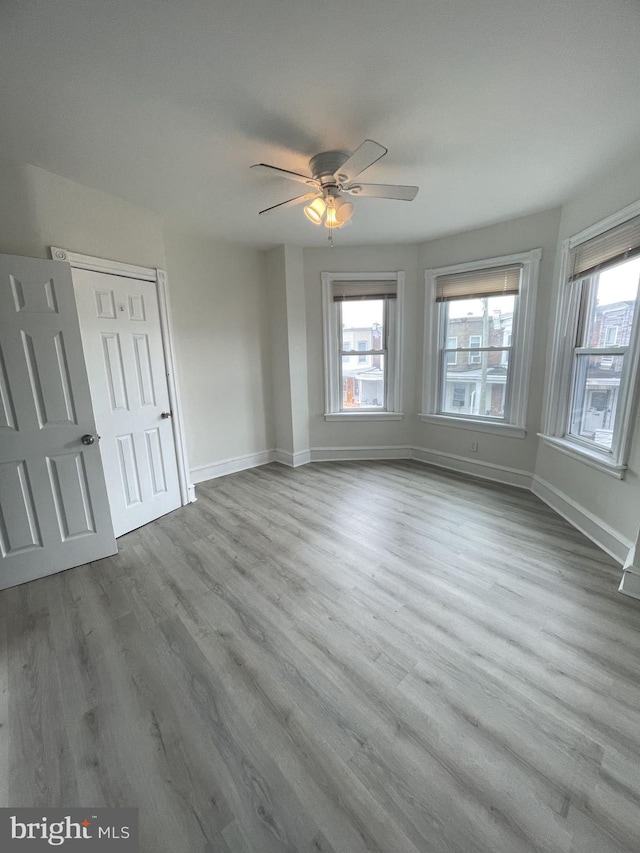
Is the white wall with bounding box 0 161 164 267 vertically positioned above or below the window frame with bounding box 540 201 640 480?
above

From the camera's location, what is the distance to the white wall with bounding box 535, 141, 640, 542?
2.24 m

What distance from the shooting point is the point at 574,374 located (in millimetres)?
2963

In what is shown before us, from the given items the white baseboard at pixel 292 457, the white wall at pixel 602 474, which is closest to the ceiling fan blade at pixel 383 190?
the white wall at pixel 602 474

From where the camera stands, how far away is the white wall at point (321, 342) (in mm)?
4109

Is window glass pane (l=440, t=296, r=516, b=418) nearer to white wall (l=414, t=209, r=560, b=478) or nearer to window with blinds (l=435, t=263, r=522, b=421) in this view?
window with blinds (l=435, t=263, r=522, b=421)

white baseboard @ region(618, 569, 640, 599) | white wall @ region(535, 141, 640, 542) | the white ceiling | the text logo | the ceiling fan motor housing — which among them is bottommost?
the text logo

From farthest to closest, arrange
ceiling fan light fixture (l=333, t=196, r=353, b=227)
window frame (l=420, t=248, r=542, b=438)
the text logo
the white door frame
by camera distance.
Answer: window frame (l=420, t=248, r=542, b=438), the white door frame, ceiling fan light fixture (l=333, t=196, r=353, b=227), the text logo

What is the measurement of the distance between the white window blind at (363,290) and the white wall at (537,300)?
37cm

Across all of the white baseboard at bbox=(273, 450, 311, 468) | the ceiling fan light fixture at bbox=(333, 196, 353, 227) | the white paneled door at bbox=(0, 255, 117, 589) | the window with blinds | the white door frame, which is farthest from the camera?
the white baseboard at bbox=(273, 450, 311, 468)

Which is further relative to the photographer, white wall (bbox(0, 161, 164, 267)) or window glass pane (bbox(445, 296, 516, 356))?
window glass pane (bbox(445, 296, 516, 356))

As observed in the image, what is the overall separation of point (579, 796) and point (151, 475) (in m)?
3.16

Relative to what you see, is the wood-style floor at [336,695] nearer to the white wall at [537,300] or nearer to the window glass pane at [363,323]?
the white wall at [537,300]

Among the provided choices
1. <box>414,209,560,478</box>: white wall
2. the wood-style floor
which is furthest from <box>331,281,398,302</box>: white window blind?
the wood-style floor

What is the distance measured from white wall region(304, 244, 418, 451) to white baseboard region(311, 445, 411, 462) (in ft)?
0.14
